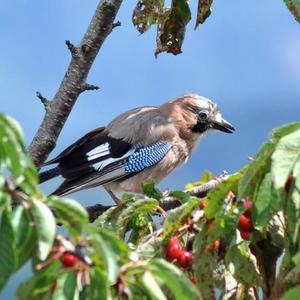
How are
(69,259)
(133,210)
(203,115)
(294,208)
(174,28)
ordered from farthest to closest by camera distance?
(203,115), (174,28), (133,210), (294,208), (69,259)

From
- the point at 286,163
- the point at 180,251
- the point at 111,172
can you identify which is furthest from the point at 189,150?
the point at 286,163

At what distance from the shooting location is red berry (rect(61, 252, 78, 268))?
208cm

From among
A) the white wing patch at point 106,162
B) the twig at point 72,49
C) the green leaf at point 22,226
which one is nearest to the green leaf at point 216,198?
the green leaf at point 22,226

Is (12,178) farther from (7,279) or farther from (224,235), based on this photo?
(224,235)

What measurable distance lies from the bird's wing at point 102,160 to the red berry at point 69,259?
13.5 ft

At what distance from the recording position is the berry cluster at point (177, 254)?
9.44ft

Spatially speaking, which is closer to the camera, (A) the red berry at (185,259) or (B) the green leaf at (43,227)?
(B) the green leaf at (43,227)

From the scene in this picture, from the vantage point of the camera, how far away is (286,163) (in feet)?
7.58

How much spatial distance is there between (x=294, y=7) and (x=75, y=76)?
168cm

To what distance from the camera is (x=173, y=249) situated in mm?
2877

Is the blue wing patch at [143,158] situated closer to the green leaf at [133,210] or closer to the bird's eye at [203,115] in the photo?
the bird's eye at [203,115]

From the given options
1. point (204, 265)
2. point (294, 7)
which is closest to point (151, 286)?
point (204, 265)

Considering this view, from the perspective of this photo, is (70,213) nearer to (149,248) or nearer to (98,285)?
(98,285)

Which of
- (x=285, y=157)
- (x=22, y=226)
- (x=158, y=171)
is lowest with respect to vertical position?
(x=158, y=171)
